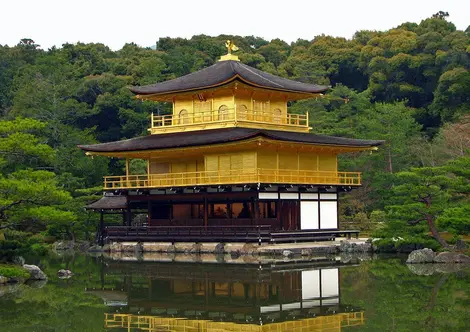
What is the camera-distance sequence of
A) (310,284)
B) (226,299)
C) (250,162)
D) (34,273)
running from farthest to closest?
(250,162), (34,273), (310,284), (226,299)

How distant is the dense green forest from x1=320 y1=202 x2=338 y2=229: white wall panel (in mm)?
2742

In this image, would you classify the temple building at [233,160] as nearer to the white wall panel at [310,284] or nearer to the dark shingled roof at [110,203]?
the dark shingled roof at [110,203]

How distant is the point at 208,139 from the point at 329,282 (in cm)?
1642

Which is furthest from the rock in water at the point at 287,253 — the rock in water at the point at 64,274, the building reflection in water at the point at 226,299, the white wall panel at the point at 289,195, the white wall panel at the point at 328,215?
the rock in water at the point at 64,274

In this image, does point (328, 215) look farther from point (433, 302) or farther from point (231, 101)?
point (433, 302)

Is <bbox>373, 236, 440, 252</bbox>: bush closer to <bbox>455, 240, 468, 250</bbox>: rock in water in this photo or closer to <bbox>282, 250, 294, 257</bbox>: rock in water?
<bbox>455, 240, 468, 250</bbox>: rock in water

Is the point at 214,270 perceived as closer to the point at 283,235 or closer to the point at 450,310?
the point at 283,235

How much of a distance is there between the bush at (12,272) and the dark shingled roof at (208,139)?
14.6 m

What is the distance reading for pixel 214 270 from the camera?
33094 mm

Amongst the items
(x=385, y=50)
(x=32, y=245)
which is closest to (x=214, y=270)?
(x=32, y=245)

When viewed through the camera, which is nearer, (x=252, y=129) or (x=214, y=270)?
(x=214, y=270)

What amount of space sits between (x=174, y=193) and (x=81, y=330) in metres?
25.7

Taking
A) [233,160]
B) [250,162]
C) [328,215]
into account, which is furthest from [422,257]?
[233,160]

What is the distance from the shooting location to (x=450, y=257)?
33969 millimetres
